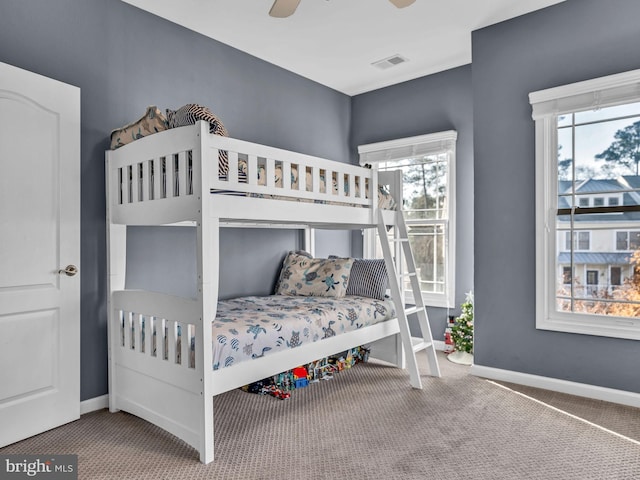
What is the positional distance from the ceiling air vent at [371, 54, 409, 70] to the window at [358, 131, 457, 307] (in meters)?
0.73

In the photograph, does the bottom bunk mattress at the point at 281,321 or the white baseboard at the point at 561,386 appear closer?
the bottom bunk mattress at the point at 281,321

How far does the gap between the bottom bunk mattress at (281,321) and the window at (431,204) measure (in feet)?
2.67

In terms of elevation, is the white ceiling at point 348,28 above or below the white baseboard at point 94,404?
above

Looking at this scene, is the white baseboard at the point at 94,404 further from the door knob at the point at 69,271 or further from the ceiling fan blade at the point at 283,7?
the ceiling fan blade at the point at 283,7

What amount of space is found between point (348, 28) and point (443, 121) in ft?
4.55

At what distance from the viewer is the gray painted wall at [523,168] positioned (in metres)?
2.84

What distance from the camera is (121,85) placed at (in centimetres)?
290

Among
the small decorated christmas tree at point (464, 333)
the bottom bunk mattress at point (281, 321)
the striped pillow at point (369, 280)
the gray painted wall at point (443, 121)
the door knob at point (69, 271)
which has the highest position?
the gray painted wall at point (443, 121)

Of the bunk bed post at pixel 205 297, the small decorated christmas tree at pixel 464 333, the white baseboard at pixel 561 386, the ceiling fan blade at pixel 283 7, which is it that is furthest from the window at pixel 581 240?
the bunk bed post at pixel 205 297

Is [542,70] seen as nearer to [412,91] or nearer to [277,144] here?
[412,91]

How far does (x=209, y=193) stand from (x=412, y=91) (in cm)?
297

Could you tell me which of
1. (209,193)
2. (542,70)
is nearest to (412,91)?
(542,70)

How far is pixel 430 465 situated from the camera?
2041 millimetres

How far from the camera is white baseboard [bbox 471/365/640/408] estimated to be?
2781 millimetres
